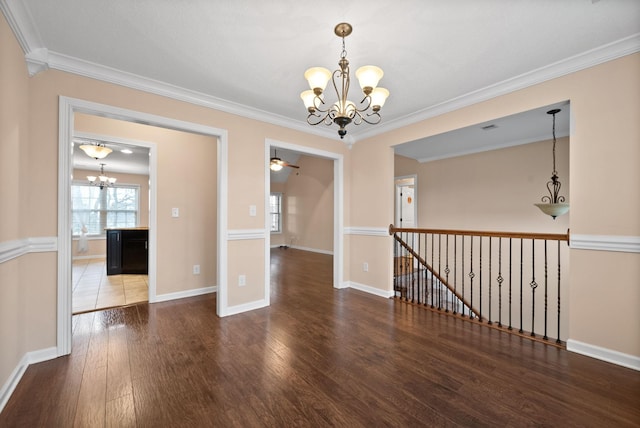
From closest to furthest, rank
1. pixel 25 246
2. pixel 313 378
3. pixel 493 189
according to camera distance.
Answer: pixel 313 378 → pixel 25 246 → pixel 493 189

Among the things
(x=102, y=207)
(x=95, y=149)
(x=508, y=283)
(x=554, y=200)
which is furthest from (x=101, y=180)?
(x=554, y=200)

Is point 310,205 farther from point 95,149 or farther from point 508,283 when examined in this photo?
point 508,283

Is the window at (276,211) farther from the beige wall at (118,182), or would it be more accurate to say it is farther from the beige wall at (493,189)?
the beige wall at (493,189)

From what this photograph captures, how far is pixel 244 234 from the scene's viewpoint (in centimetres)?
327

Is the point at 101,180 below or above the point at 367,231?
above

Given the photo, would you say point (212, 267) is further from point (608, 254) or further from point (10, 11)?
point (608, 254)

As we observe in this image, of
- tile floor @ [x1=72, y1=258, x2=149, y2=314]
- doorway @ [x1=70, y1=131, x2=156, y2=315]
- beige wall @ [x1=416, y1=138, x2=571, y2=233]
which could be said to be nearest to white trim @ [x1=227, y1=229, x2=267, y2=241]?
doorway @ [x1=70, y1=131, x2=156, y2=315]

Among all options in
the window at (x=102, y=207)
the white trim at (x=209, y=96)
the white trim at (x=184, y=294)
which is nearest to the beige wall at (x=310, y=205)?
the white trim at (x=184, y=294)

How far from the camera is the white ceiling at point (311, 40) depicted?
5.58 feet

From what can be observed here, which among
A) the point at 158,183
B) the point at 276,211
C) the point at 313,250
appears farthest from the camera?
the point at 276,211

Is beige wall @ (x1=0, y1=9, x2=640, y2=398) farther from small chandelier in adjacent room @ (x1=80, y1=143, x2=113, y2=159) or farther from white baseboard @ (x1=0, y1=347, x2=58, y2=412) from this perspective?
small chandelier in adjacent room @ (x1=80, y1=143, x2=113, y2=159)

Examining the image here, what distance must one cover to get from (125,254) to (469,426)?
581 cm

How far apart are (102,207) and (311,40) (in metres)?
8.41

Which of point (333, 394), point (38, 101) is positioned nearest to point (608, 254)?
point (333, 394)
